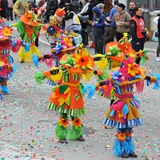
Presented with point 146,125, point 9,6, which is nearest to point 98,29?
point 146,125

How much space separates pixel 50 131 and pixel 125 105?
1901 millimetres

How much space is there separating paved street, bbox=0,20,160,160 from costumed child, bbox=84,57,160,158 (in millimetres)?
224

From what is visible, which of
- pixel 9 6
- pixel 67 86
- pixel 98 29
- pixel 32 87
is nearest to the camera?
pixel 67 86

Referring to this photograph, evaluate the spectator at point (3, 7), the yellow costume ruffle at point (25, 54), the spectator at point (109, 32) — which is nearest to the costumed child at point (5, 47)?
the yellow costume ruffle at point (25, 54)

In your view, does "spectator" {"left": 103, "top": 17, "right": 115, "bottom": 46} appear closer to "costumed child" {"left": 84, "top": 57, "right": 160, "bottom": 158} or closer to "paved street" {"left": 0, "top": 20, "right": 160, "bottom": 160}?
"paved street" {"left": 0, "top": 20, "right": 160, "bottom": 160}

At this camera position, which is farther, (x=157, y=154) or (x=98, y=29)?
(x=98, y=29)

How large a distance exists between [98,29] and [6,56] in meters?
4.95

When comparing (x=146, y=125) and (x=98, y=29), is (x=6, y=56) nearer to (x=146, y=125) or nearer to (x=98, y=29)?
(x=146, y=125)

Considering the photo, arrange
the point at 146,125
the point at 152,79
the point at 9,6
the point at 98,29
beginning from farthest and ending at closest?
the point at 9,6 < the point at 98,29 < the point at 146,125 < the point at 152,79

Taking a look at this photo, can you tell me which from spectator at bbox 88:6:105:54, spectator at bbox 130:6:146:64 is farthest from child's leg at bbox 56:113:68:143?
spectator at bbox 88:6:105:54

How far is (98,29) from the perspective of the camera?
16000mm

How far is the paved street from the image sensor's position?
7.64m

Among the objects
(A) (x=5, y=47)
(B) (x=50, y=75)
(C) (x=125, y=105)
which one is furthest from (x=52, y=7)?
(C) (x=125, y=105)

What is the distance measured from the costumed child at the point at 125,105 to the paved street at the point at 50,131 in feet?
0.74
